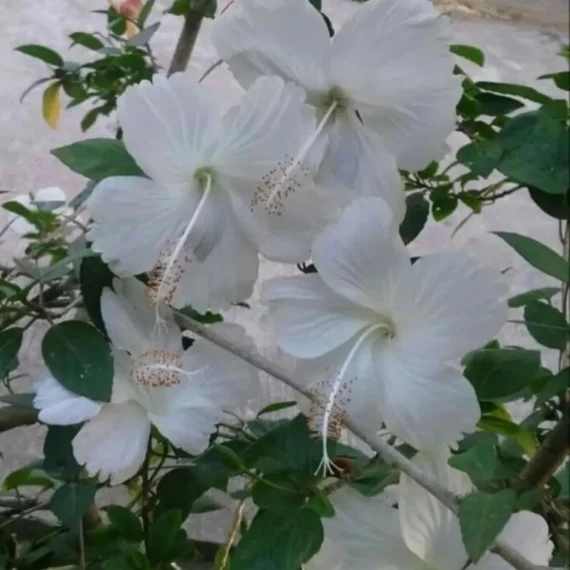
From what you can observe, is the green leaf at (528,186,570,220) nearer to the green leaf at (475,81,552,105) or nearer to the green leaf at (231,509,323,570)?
the green leaf at (475,81,552,105)

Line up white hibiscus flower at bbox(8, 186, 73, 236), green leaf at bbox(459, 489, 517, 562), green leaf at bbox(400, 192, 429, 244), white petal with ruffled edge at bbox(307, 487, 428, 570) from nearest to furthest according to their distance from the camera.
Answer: green leaf at bbox(459, 489, 517, 562) → white petal with ruffled edge at bbox(307, 487, 428, 570) → green leaf at bbox(400, 192, 429, 244) → white hibiscus flower at bbox(8, 186, 73, 236)

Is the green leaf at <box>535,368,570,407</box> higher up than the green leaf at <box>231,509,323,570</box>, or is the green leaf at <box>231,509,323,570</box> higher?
the green leaf at <box>535,368,570,407</box>

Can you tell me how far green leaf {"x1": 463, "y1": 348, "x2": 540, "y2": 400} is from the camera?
411 mm

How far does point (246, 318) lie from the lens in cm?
103

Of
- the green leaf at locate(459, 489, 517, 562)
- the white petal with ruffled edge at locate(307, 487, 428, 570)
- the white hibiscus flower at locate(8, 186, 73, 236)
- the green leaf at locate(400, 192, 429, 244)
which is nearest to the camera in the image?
the green leaf at locate(459, 489, 517, 562)

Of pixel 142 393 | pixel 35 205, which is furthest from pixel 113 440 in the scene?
pixel 35 205

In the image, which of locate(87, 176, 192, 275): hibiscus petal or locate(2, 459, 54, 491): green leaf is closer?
locate(87, 176, 192, 275): hibiscus petal

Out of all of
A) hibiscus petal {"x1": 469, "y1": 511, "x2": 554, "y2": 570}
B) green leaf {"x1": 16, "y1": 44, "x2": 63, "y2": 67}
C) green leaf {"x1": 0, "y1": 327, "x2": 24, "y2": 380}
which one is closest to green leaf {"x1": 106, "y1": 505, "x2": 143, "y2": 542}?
green leaf {"x1": 0, "y1": 327, "x2": 24, "y2": 380}

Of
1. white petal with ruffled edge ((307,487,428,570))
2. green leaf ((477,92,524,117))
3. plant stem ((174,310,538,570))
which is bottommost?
white petal with ruffled edge ((307,487,428,570))

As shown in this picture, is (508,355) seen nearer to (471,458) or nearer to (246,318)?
(471,458)

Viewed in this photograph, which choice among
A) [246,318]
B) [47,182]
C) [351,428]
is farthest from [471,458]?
[47,182]

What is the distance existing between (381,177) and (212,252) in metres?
0.10

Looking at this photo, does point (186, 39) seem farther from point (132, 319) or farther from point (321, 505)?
point (321, 505)

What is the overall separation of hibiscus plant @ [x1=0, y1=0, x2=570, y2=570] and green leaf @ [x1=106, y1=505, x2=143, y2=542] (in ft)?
0.12
